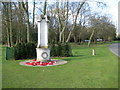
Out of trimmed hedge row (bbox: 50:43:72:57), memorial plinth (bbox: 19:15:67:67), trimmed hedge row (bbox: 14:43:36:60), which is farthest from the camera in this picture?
trimmed hedge row (bbox: 50:43:72:57)

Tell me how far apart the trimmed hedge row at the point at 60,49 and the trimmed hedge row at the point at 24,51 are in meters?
2.18

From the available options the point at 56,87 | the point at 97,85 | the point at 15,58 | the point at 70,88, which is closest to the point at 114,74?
the point at 97,85

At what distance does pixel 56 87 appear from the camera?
5.00m

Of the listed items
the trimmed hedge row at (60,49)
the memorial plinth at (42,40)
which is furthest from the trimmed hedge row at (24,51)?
the memorial plinth at (42,40)

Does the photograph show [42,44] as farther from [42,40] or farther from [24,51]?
[24,51]

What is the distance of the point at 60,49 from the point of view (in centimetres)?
1523

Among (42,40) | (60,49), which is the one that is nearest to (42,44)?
(42,40)

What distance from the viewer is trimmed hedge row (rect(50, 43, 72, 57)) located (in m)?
15.1

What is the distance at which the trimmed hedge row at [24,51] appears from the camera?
13475 millimetres

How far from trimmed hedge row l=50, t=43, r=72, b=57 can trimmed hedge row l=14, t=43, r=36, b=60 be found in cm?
218

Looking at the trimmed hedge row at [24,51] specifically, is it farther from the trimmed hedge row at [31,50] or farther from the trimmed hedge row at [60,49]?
the trimmed hedge row at [60,49]

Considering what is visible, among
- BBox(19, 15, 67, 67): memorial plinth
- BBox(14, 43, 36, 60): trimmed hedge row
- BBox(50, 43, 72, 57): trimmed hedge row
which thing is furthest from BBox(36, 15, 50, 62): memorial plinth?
BBox(50, 43, 72, 57): trimmed hedge row

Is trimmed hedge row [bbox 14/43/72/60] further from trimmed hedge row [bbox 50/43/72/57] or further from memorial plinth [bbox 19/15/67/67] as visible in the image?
memorial plinth [bbox 19/15/67/67]

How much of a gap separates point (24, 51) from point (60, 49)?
3.91 meters
